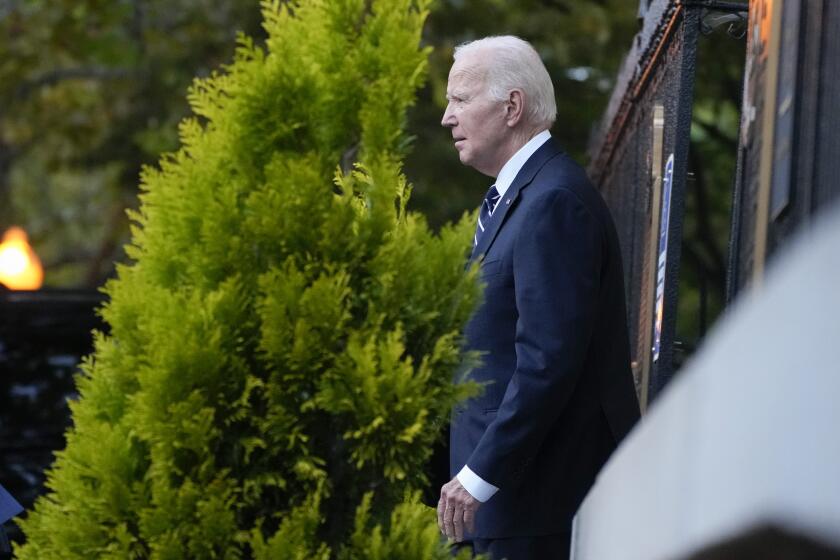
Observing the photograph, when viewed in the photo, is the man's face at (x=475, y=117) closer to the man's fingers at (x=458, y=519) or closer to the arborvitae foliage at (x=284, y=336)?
the man's fingers at (x=458, y=519)

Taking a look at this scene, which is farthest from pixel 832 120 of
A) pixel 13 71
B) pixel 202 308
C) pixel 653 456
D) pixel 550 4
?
pixel 13 71

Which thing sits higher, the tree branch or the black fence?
the tree branch

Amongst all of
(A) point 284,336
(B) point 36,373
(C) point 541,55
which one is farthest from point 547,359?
(C) point 541,55

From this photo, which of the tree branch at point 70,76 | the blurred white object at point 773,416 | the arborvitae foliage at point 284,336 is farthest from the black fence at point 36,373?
the tree branch at point 70,76

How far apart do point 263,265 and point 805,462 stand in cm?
154

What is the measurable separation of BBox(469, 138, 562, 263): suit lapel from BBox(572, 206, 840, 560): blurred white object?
2.33m

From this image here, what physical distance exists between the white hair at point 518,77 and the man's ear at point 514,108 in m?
0.01

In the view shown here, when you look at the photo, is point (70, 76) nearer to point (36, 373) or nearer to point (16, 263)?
point (16, 263)

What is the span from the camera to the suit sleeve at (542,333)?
122 inches

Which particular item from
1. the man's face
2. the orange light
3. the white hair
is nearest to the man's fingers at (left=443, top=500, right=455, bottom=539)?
the man's face

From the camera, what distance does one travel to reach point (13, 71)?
15.1 m

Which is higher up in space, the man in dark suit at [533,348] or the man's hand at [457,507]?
the man in dark suit at [533,348]

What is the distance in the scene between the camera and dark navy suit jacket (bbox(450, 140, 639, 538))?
3.11m

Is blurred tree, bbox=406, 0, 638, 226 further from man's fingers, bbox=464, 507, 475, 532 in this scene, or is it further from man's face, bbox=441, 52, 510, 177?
man's fingers, bbox=464, 507, 475, 532
